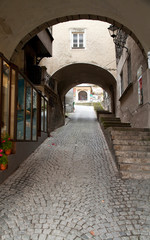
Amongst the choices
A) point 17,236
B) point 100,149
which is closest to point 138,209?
point 17,236

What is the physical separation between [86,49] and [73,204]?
1308cm

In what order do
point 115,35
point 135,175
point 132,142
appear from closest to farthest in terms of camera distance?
point 135,175, point 132,142, point 115,35

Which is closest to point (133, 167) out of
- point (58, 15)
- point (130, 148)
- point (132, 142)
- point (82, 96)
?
point (130, 148)

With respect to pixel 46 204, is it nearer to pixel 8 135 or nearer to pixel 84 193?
pixel 84 193

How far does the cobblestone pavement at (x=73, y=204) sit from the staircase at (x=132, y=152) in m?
0.25

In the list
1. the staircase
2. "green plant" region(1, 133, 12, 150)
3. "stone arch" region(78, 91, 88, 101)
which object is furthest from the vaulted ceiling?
"stone arch" region(78, 91, 88, 101)

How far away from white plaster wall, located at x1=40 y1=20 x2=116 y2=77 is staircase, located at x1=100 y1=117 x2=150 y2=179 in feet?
28.8

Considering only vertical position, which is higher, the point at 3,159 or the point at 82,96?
the point at 82,96

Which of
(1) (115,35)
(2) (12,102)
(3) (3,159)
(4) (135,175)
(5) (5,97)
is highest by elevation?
(1) (115,35)

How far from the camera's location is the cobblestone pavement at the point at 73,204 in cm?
252

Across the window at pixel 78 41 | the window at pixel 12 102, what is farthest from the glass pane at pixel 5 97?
the window at pixel 78 41

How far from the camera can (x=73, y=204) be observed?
10.6 ft

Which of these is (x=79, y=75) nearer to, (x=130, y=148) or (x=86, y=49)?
(x=86, y=49)

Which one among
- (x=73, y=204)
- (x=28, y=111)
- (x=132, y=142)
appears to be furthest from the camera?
(x=28, y=111)
